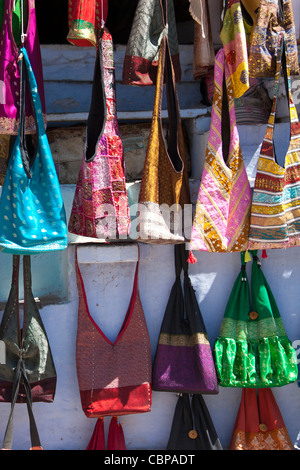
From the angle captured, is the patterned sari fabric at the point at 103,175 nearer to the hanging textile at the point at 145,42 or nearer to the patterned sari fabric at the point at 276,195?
the hanging textile at the point at 145,42

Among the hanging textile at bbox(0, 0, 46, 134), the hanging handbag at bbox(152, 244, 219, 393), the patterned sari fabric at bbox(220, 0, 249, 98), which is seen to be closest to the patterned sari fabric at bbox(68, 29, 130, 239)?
the hanging textile at bbox(0, 0, 46, 134)

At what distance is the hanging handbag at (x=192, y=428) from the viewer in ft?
8.25

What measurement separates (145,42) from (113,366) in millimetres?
1441

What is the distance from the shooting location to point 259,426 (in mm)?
2596

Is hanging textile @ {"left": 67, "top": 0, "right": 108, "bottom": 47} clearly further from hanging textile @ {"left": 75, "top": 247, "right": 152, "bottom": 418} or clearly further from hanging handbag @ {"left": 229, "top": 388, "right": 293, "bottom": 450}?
hanging handbag @ {"left": 229, "top": 388, "right": 293, "bottom": 450}

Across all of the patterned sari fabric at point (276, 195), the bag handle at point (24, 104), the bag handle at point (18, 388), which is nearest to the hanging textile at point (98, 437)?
the bag handle at point (18, 388)

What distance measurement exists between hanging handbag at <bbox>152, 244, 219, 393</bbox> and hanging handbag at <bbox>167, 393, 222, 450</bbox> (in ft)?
0.48

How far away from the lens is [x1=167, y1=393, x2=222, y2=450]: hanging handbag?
8.25 ft

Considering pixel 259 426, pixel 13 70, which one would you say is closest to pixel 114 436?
pixel 259 426

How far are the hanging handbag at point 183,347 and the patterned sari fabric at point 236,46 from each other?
2.56 ft

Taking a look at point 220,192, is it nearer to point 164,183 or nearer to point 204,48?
point 164,183
